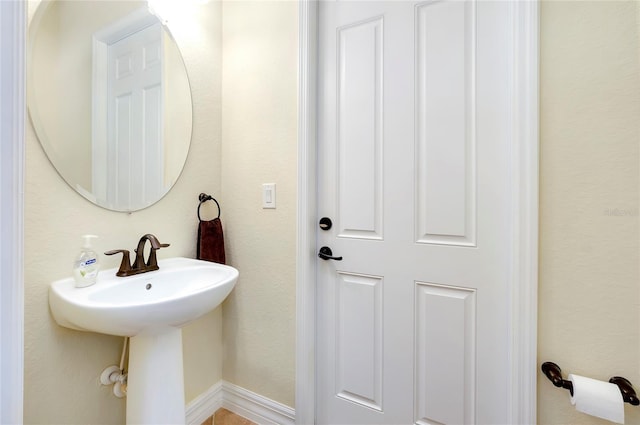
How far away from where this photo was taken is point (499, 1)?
1.03 meters

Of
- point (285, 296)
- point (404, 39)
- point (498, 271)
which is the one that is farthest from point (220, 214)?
point (498, 271)

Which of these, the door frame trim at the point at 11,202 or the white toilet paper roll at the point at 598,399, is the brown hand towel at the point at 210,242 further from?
the white toilet paper roll at the point at 598,399

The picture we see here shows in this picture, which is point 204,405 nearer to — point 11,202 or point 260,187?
point 260,187

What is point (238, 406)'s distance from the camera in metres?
1.51

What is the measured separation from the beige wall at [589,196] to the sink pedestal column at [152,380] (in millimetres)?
1250

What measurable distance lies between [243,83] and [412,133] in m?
0.90

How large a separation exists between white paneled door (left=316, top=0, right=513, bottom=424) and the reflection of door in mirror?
0.73 metres

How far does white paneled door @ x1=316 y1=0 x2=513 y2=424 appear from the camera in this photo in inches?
41.2

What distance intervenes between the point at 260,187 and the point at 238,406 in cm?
115

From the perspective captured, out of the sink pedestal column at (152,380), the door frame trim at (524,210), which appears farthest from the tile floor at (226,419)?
the door frame trim at (524,210)

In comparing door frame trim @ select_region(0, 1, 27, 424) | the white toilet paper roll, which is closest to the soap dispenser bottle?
door frame trim @ select_region(0, 1, 27, 424)

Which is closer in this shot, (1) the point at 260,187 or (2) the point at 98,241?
(2) the point at 98,241

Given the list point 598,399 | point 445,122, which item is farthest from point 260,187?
point 598,399

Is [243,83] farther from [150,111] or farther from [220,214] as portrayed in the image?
[220,214]
